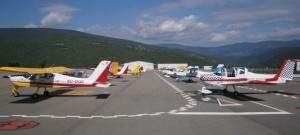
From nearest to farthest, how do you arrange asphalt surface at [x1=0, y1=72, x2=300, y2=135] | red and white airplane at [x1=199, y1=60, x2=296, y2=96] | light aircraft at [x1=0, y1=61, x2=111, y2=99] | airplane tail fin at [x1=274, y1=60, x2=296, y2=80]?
asphalt surface at [x1=0, y1=72, x2=300, y2=135] → light aircraft at [x1=0, y1=61, x2=111, y2=99] → red and white airplane at [x1=199, y1=60, x2=296, y2=96] → airplane tail fin at [x1=274, y1=60, x2=296, y2=80]

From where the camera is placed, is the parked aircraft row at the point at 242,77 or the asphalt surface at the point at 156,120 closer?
the asphalt surface at the point at 156,120

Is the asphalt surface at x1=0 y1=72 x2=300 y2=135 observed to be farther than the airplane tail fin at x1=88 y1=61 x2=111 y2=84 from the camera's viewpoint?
No

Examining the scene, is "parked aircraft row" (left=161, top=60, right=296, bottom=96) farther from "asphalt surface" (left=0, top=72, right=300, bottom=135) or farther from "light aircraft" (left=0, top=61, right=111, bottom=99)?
"light aircraft" (left=0, top=61, right=111, bottom=99)

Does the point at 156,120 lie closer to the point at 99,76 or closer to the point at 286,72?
the point at 99,76

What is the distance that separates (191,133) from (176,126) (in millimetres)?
1099

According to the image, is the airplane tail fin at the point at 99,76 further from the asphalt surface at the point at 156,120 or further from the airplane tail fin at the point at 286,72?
the airplane tail fin at the point at 286,72

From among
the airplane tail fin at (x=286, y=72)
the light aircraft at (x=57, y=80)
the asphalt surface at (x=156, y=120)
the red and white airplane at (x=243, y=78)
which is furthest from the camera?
the airplane tail fin at (x=286, y=72)

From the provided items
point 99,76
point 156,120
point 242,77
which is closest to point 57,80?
point 99,76

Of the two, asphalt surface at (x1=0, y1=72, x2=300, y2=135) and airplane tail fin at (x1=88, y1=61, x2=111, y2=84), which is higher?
airplane tail fin at (x1=88, y1=61, x2=111, y2=84)

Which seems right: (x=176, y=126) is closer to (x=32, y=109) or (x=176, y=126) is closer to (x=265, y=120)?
(x=265, y=120)

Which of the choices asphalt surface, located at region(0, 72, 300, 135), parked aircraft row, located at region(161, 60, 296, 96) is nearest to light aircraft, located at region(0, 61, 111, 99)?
asphalt surface, located at region(0, 72, 300, 135)

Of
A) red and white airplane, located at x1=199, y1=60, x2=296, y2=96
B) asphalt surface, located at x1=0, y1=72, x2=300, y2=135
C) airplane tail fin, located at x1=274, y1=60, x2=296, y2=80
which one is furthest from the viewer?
airplane tail fin, located at x1=274, y1=60, x2=296, y2=80

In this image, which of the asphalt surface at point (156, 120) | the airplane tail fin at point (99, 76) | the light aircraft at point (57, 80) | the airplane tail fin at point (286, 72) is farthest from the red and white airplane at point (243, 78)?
the light aircraft at point (57, 80)

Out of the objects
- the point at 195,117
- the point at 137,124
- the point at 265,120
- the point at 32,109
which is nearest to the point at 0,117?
the point at 32,109
